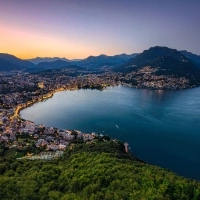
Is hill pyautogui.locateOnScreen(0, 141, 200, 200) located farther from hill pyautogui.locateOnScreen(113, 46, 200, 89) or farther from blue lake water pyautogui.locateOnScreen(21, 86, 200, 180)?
hill pyautogui.locateOnScreen(113, 46, 200, 89)

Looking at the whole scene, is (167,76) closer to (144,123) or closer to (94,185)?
(144,123)

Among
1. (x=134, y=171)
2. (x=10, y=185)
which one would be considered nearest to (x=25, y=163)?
(x=10, y=185)

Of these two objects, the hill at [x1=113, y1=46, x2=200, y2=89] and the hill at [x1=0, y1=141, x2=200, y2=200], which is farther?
the hill at [x1=113, y1=46, x2=200, y2=89]

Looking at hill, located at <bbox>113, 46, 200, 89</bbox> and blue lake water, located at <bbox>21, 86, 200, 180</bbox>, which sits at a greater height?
hill, located at <bbox>113, 46, 200, 89</bbox>

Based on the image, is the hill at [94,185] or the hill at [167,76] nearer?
the hill at [94,185]

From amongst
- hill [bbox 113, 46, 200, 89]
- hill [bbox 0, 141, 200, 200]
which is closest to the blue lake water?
hill [bbox 0, 141, 200, 200]

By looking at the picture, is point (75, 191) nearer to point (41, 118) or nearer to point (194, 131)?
point (194, 131)

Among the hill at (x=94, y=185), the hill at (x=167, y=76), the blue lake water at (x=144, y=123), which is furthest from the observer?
the hill at (x=167, y=76)

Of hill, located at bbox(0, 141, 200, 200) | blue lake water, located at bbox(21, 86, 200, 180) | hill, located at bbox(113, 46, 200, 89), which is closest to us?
hill, located at bbox(0, 141, 200, 200)

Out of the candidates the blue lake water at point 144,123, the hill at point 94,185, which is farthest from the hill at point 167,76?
the hill at point 94,185

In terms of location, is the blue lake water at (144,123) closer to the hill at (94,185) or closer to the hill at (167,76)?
the hill at (94,185)
